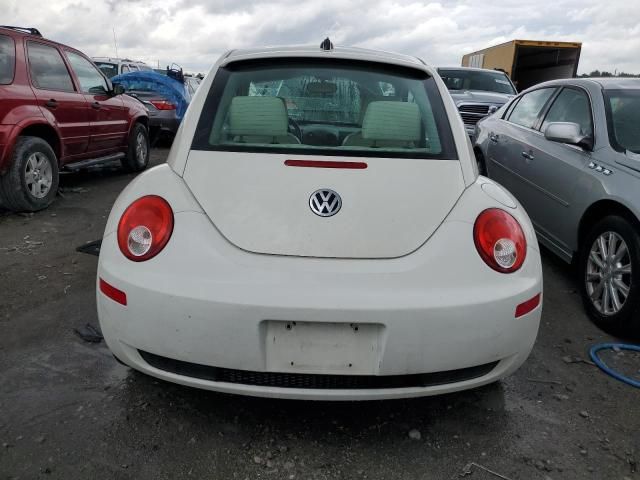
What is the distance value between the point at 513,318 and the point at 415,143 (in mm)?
889

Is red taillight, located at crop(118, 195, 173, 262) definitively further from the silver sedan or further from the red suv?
the red suv

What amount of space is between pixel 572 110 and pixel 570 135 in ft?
2.36

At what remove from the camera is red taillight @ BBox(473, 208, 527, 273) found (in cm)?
207

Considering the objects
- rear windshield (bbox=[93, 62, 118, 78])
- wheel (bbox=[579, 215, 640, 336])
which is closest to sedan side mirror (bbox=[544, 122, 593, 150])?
wheel (bbox=[579, 215, 640, 336])

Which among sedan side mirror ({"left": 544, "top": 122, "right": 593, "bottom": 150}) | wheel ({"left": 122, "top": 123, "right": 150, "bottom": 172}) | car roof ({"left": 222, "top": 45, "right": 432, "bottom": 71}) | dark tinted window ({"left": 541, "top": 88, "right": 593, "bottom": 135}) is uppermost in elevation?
car roof ({"left": 222, "top": 45, "right": 432, "bottom": 71})

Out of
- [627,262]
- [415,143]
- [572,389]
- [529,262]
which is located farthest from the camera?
[627,262]

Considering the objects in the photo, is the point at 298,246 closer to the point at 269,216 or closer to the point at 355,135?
the point at 269,216

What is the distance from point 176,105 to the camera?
35.5 ft

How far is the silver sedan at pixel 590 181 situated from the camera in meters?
3.30

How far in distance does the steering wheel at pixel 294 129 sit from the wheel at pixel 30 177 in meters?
3.75

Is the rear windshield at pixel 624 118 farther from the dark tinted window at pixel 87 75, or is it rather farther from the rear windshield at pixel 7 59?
the dark tinted window at pixel 87 75

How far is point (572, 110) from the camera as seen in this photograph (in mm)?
4418

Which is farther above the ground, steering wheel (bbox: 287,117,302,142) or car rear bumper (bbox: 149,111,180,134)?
steering wheel (bbox: 287,117,302,142)

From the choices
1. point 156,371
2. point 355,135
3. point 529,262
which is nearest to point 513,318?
point 529,262
